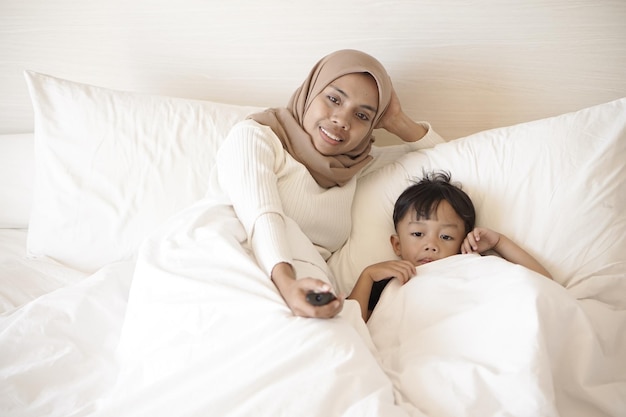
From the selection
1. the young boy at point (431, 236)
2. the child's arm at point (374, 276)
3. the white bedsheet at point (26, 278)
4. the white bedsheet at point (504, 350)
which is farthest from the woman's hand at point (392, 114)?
the white bedsheet at point (26, 278)

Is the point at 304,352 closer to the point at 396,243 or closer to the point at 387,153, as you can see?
the point at 396,243

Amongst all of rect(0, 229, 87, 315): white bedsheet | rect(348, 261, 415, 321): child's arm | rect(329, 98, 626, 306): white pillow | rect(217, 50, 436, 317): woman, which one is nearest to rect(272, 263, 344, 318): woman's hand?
rect(217, 50, 436, 317): woman

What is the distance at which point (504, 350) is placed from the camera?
874 mm

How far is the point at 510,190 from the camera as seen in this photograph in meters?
1.27

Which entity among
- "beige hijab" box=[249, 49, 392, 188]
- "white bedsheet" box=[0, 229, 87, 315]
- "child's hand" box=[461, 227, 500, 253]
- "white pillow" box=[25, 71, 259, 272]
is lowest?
"white bedsheet" box=[0, 229, 87, 315]

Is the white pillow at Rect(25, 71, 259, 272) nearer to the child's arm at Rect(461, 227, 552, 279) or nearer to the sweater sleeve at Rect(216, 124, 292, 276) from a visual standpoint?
the sweater sleeve at Rect(216, 124, 292, 276)

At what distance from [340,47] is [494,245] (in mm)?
799

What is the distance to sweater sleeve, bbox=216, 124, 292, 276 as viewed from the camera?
108 centimetres

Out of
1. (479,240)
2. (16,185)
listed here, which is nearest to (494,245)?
(479,240)

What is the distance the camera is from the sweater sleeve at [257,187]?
3.54ft

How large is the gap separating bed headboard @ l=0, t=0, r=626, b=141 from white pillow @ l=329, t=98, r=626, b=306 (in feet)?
0.96

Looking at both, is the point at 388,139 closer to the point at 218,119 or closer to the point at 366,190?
the point at 366,190

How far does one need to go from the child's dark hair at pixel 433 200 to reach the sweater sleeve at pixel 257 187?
36cm

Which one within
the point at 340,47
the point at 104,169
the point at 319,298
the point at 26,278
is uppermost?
the point at 340,47
